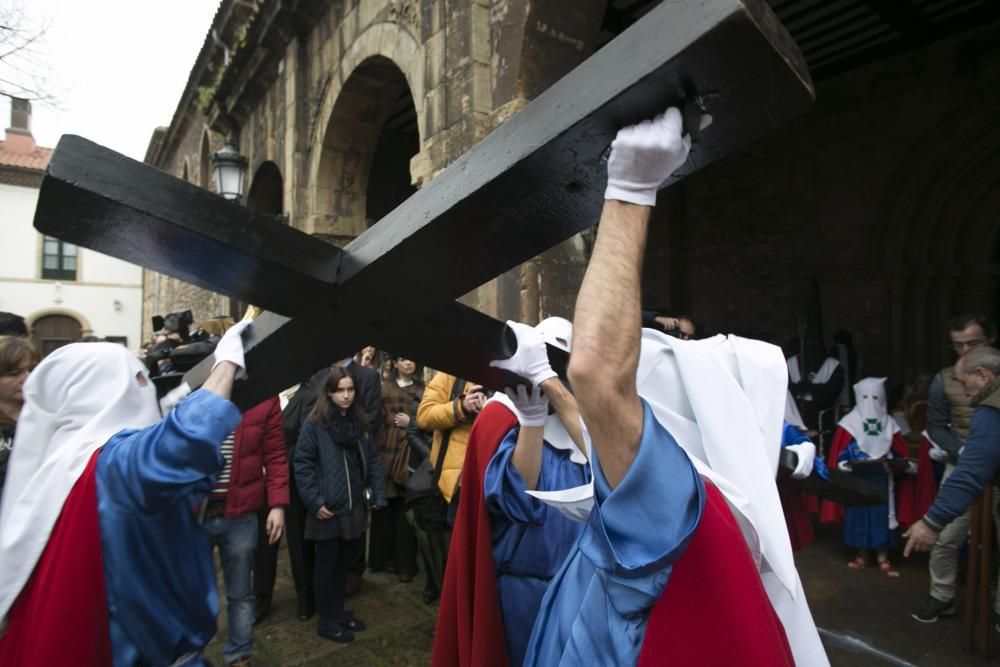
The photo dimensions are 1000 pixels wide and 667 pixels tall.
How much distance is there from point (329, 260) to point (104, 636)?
1.25 m

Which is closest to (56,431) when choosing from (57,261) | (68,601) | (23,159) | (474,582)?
(68,601)

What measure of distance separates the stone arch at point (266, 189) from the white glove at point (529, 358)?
9305 millimetres

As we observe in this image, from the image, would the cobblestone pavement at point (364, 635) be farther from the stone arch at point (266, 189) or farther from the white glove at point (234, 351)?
the stone arch at point (266, 189)

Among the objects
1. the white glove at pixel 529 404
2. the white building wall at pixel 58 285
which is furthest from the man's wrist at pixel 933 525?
the white building wall at pixel 58 285

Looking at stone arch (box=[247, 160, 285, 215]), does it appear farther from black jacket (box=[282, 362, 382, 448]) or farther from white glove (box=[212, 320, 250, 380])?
white glove (box=[212, 320, 250, 380])

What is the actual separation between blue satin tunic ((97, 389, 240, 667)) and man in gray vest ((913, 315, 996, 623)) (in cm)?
424

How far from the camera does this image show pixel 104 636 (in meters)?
1.55

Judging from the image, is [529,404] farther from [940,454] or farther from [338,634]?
[940,454]

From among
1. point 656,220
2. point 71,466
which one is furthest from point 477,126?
point 656,220

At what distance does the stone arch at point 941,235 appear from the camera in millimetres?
7125

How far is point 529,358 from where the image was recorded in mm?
1665

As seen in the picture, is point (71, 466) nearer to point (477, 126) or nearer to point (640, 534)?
point (640, 534)

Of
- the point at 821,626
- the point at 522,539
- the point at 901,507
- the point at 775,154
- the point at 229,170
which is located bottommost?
the point at 821,626

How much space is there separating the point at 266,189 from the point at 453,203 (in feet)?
36.4
